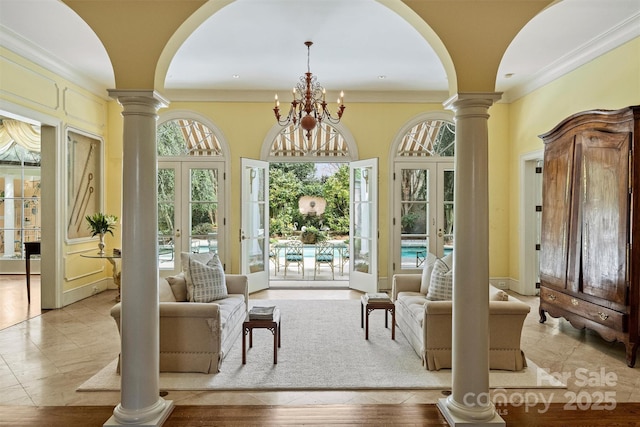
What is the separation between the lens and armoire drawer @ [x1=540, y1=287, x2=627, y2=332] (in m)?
3.68

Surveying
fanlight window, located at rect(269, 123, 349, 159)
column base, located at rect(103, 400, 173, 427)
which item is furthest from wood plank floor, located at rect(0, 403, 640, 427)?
fanlight window, located at rect(269, 123, 349, 159)

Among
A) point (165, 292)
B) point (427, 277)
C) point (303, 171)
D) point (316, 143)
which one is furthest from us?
point (303, 171)

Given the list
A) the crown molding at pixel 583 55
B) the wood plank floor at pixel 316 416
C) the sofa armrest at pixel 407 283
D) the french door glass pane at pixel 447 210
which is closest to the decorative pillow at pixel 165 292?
the wood plank floor at pixel 316 416

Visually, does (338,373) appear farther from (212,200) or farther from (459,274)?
(212,200)

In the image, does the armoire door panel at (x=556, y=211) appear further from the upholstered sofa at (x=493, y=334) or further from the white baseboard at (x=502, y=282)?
the white baseboard at (x=502, y=282)

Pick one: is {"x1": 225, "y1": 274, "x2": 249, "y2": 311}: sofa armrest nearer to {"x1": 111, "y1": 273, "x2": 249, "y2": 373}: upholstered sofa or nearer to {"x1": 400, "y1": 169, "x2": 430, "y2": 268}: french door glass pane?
{"x1": 111, "y1": 273, "x2": 249, "y2": 373}: upholstered sofa

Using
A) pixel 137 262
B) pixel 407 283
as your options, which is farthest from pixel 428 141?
pixel 137 262

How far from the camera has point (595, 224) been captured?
402 centimetres

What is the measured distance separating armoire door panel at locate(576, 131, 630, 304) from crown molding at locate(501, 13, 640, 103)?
119 cm

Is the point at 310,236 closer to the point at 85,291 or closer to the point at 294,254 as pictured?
the point at 294,254

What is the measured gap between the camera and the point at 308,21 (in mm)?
4344

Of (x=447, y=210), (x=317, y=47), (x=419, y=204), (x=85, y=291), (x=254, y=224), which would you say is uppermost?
(x=317, y=47)

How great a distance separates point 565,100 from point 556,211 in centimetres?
179

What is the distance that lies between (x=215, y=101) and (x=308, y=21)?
3.01 meters
